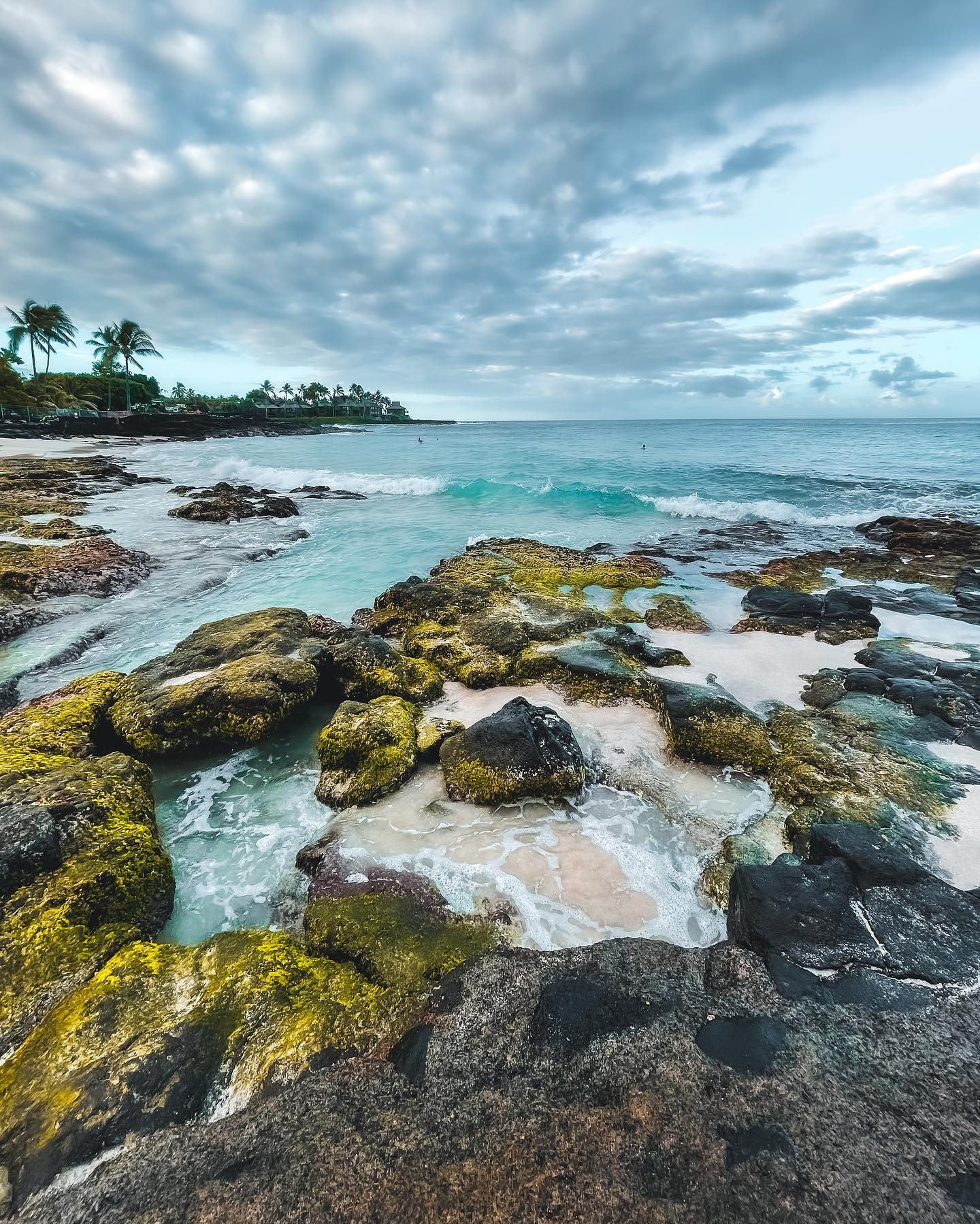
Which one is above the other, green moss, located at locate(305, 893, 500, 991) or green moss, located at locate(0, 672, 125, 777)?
green moss, located at locate(0, 672, 125, 777)

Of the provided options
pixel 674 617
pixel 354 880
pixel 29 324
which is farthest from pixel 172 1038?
pixel 29 324

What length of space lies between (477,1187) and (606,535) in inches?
801

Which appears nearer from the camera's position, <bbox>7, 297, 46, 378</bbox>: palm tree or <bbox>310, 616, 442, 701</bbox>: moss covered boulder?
<bbox>310, 616, 442, 701</bbox>: moss covered boulder

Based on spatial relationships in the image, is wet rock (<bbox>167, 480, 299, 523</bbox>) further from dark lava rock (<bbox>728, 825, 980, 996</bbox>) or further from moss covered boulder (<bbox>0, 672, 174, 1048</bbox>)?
dark lava rock (<bbox>728, 825, 980, 996</bbox>)

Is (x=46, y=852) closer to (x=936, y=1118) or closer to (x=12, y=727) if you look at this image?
(x=12, y=727)

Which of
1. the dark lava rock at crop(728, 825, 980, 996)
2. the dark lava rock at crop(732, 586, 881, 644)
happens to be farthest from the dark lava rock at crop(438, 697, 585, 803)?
the dark lava rock at crop(732, 586, 881, 644)

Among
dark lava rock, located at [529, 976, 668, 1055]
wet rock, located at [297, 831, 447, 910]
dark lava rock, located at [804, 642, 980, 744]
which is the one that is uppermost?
dark lava rock, located at [804, 642, 980, 744]

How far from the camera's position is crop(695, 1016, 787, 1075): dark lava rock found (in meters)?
2.73

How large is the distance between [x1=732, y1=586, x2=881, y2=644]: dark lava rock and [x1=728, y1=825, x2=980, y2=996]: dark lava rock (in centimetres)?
651

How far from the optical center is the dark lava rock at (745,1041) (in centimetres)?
273

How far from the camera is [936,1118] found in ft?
8.02

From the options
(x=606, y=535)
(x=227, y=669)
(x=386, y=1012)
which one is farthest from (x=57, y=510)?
(x=386, y=1012)

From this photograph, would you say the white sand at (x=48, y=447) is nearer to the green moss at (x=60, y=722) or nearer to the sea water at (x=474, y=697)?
the sea water at (x=474, y=697)

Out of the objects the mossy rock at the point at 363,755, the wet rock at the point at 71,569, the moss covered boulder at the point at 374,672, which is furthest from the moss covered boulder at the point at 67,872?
the wet rock at the point at 71,569
